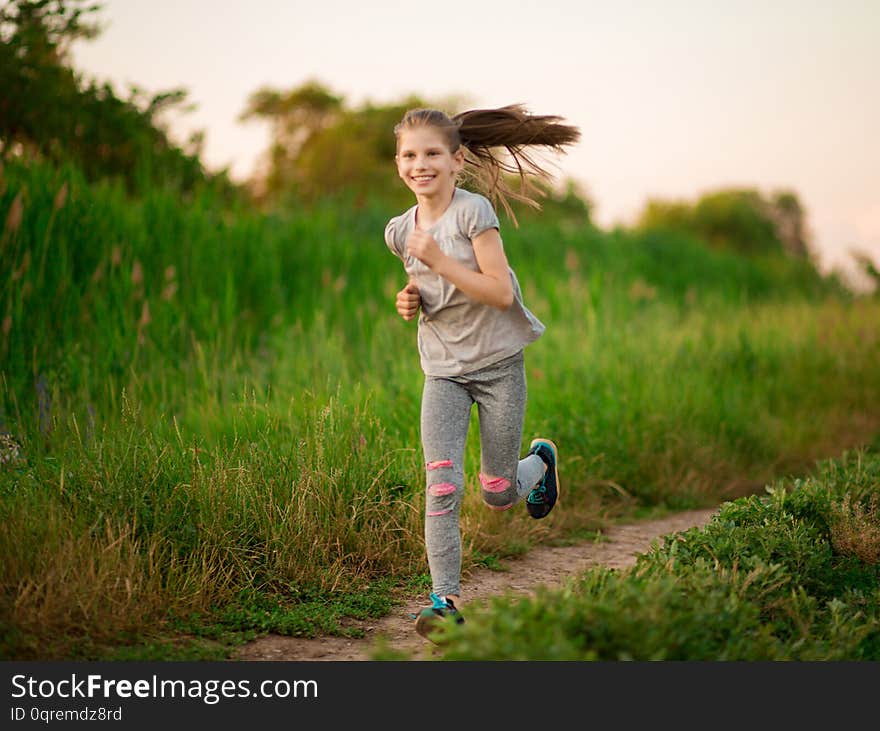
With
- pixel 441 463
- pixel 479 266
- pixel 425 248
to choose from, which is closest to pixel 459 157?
pixel 479 266

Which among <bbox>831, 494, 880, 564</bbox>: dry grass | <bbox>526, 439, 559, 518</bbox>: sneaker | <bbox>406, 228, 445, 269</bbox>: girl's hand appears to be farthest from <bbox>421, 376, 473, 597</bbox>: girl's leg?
<bbox>831, 494, 880, 564</bbox>: dry grass

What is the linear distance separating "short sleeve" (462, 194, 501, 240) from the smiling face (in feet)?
0.56

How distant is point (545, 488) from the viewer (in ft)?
17.9

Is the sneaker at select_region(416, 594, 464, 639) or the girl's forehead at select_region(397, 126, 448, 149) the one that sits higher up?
the girl's forehead at select_region(397, 126, 448, 149)

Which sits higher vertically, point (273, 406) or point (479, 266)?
point (479, 266)

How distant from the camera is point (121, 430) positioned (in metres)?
5.05

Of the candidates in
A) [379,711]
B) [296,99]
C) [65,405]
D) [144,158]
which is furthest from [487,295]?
[296,99]

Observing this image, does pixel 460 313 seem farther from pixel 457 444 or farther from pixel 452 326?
pixel 457 444

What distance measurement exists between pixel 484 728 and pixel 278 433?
106 inches

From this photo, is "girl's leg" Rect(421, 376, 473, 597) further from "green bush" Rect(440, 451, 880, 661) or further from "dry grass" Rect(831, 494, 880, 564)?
"dry grass" Rect(831, 494, 880, 564)

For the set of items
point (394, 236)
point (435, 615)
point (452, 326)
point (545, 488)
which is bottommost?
point (435, 615)

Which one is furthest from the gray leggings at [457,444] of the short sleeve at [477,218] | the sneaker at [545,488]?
the sneaker at [545,488]

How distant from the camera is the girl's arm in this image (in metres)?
4.04

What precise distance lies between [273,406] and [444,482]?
96.1 inches
